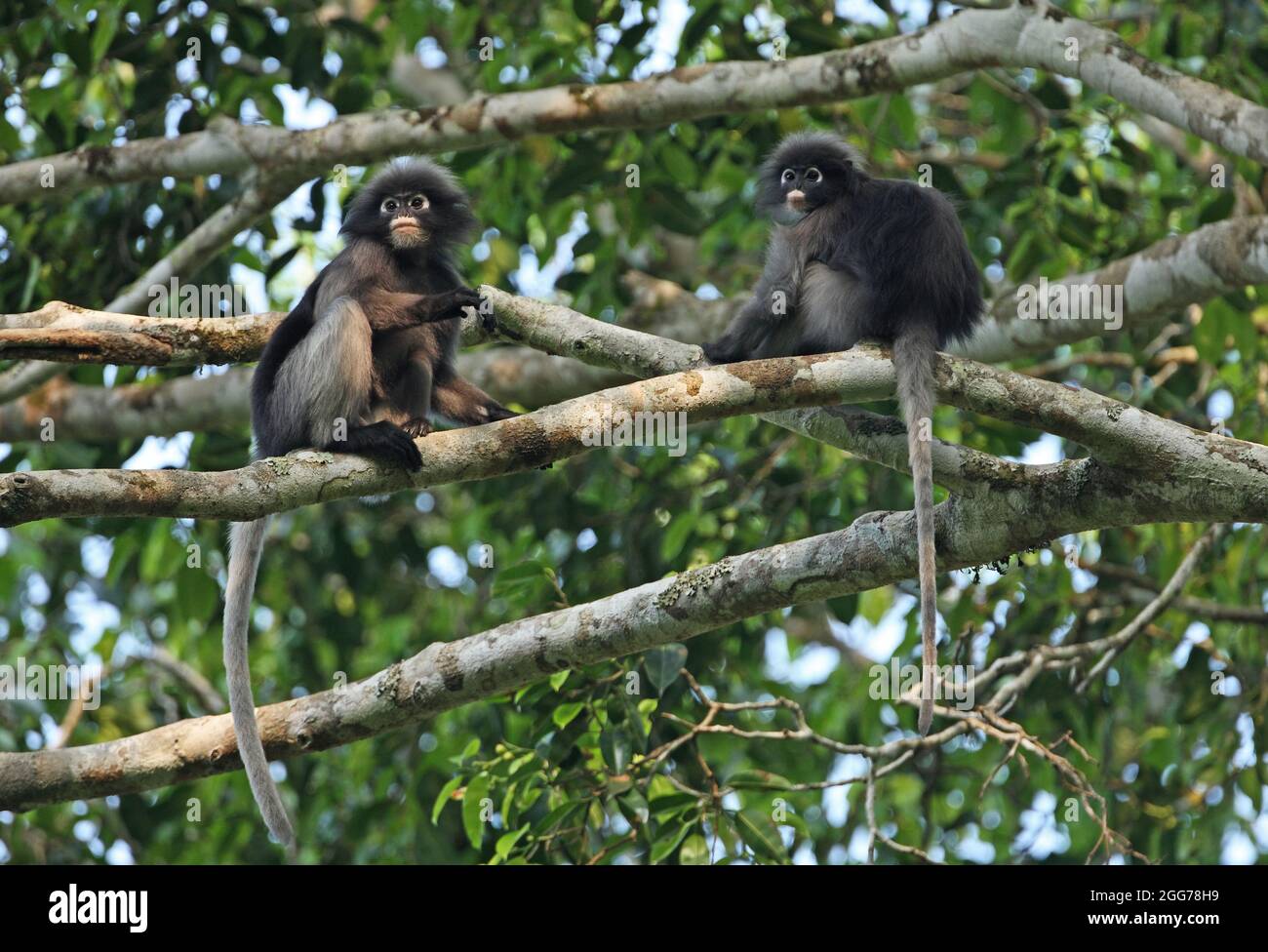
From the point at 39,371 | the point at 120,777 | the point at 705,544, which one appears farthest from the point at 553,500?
the point at 120,777

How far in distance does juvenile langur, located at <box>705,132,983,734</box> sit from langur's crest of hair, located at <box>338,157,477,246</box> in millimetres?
1187

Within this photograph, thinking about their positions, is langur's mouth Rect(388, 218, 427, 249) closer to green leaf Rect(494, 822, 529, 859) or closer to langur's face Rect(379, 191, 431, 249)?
langur's face Rect(379, 191, 431, 249)

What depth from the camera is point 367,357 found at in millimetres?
4867

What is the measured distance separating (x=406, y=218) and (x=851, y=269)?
1711mm

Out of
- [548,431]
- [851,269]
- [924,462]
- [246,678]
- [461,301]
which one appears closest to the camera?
[548,431]

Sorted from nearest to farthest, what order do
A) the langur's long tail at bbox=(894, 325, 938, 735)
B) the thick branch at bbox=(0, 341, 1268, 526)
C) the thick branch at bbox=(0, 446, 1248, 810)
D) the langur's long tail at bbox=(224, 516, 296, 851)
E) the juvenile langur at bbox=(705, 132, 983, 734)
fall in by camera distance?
the thick branch at bbox=(0, 341, 1268, 526) → the langur's long tail at bbox=(894, 325, 938, 735) → the thick branch at bbox=(0, 446, 1248, 810) → the langur's long tail at bbox=(224, 516, 296, 851) → the juvenile langur at bbox=(705, 132, 983, 734)

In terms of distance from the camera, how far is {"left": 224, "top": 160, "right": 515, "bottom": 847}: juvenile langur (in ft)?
14.6

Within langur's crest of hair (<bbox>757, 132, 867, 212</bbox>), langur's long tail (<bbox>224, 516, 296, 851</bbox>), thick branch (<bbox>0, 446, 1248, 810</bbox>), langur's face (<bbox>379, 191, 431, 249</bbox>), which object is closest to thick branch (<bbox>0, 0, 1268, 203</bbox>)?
langur's crest of hair (<bbox>757, 132, 867, 212</bbox>)

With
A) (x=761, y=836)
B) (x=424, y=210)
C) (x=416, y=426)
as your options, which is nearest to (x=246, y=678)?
(x=416, y=426)

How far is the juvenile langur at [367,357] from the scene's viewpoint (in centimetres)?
446

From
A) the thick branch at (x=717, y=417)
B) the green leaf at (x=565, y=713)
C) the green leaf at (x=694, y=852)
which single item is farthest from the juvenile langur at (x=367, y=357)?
the green leaf at (x=694, y=852)

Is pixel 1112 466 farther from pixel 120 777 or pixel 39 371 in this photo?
pixel 39 371

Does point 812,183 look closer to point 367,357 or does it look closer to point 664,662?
point 367,357

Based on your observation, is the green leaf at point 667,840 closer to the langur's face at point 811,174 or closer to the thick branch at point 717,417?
the thick branch at point 717,417
